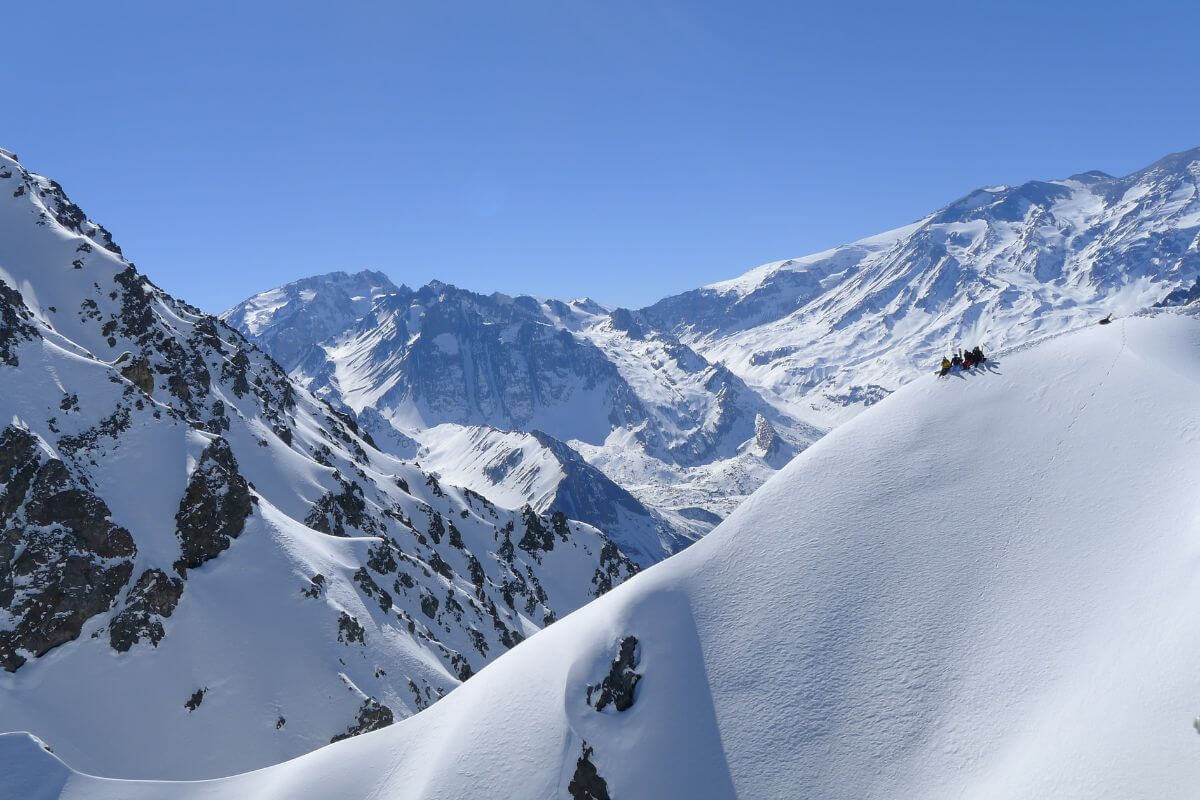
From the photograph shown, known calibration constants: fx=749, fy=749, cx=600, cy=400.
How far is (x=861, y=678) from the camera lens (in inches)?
1184

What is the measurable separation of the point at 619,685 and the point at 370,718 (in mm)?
43218

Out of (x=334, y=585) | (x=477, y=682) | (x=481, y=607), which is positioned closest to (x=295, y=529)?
(x=334, y=585)

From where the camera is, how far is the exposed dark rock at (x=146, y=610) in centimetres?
6425

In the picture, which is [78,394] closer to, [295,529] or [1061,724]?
[295,529]

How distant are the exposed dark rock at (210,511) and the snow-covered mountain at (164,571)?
0.67 feet

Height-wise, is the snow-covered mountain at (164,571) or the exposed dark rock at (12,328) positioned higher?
the exposed dark rock at (12,328)

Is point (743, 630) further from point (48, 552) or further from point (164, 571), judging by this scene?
point (48, 552)

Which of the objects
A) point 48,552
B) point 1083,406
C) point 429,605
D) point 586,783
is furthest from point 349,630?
point 1083,406

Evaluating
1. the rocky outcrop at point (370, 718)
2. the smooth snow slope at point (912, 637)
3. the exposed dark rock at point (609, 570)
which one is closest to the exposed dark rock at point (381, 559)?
the rocky outcrop at point (370, 718)

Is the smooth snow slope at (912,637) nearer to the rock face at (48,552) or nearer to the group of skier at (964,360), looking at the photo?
the group of skier at (964,360)

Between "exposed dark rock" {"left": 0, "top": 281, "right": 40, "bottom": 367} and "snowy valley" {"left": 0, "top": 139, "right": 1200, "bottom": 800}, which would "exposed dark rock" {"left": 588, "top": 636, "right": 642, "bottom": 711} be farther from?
"exposed dark rock" {"left": 0, "top": 281, "right": 40, "bottom": 367}

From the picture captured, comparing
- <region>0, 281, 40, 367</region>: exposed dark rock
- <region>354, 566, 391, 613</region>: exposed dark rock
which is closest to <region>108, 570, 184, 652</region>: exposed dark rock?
<region>354, 566, 391, 613</region>: exposed dark rock

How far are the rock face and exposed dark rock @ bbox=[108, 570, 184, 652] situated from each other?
62.2 inches

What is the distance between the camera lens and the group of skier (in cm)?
4062
